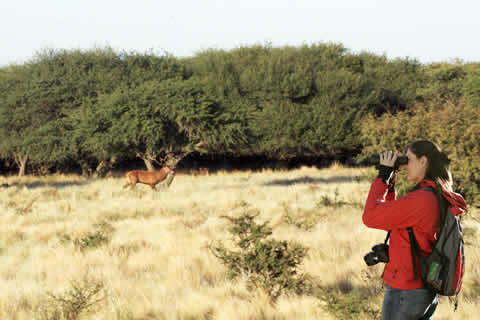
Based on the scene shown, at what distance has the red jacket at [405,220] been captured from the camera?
281 centimetres

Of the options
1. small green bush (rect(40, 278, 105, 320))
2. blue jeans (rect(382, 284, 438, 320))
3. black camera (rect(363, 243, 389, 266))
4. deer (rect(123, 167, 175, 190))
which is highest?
black camera (rect(363, 243, 389, 266))

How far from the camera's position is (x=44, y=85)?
29.1 m

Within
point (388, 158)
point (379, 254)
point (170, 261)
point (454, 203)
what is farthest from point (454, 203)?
point (170, 261)

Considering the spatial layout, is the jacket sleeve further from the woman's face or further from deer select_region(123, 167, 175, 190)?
deer select_region(123, 167, 175, 190)

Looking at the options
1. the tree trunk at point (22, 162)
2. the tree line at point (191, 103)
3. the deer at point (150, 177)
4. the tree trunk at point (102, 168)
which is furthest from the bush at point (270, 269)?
the tree trunk at point (22, 162)

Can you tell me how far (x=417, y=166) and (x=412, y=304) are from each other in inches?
33.2

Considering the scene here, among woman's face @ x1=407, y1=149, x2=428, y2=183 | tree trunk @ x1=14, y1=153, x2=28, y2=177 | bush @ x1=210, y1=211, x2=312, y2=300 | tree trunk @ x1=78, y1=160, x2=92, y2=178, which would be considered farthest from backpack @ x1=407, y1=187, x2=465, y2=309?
tree trunk @ x1=14, y1=153, x2=28, y2=177

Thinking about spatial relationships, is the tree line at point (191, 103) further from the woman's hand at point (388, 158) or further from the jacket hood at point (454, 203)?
the jacket hood at point (454, 203)

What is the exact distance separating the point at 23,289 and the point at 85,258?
5.94 feet

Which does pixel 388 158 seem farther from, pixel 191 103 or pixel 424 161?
pixel 191 103

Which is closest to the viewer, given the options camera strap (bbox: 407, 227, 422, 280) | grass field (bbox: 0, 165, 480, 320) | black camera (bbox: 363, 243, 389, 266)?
camera strap (bbox: 407, 227, 422, 280)

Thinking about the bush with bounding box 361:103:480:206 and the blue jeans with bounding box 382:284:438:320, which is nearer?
the blue jeans with bounding box 382:284:438:320

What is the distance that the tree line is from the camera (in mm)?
25297

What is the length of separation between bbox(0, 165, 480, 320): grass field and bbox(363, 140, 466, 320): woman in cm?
182
